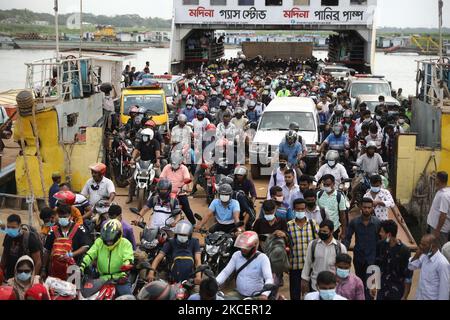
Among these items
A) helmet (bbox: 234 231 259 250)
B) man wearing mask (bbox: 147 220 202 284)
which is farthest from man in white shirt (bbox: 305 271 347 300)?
Result: man wearing mask (bbox: 147 220 202 284)

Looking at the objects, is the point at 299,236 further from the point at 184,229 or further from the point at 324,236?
the point at 184,229

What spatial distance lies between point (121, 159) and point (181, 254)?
734 cm

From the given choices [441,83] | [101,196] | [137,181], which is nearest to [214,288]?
[101,196]

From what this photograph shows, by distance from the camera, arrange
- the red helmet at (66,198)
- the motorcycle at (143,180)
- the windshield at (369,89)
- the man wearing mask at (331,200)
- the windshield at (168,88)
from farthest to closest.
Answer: the windshield at (168,88) < the windshield at (369,89) < the motorcycle at (143,180) < the man wearing mask at (331,200) < the red helmet at (66,198)

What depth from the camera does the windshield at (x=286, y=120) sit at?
17.0m

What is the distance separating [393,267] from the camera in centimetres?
820

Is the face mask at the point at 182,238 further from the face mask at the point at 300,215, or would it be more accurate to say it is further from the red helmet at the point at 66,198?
the red helmet at the point at 66,198

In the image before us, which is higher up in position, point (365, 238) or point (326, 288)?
point (326, 288)

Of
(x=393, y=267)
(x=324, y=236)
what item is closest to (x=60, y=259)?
(x=324, y=236)

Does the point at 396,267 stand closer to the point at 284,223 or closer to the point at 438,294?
the point at 438,294

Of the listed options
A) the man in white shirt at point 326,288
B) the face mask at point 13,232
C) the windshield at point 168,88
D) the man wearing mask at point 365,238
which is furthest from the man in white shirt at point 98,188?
the windshield at point 168,88

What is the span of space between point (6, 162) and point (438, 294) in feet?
40.7

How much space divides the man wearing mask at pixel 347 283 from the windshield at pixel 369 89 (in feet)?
58.2

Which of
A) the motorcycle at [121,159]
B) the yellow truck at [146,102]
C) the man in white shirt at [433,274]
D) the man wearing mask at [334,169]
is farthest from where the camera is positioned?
the yellow truck at [146,102]
